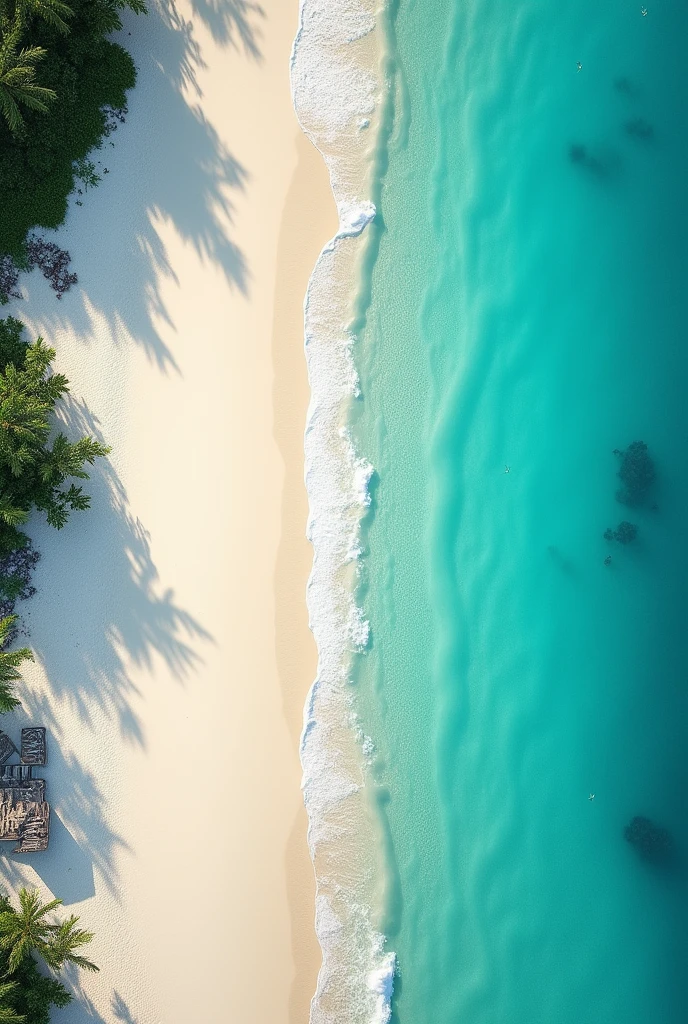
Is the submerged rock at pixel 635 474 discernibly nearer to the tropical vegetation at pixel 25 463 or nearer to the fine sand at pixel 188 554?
the fine sand at pixel 188 554

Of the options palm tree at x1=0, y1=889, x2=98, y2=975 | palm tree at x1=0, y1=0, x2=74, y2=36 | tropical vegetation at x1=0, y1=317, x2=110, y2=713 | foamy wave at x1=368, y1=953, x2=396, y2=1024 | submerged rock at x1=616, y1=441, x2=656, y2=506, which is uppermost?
palm tree at x1=0, y1=0, x2=74, y2=36

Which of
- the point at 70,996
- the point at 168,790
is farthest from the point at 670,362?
the point at 70,996

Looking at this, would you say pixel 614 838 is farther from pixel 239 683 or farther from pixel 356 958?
pixel 239 683

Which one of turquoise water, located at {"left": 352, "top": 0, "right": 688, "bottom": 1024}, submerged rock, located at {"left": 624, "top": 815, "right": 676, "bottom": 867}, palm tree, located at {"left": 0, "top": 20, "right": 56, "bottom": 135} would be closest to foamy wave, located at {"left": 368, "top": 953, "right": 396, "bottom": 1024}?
turquoise water, located at {"left": 352, "top": 0, "right": 688, "bottom": 1024}

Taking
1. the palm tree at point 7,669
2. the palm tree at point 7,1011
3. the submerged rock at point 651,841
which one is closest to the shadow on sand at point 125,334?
the palm tree at point 7,669

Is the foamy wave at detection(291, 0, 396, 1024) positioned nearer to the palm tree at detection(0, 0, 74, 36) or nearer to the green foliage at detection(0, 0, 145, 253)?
the green foliage at detection(0, 0, 145, 253)

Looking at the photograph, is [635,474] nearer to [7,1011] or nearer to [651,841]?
[651,841]

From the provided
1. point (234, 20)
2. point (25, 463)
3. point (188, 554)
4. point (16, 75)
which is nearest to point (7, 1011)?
point (188, 554)
